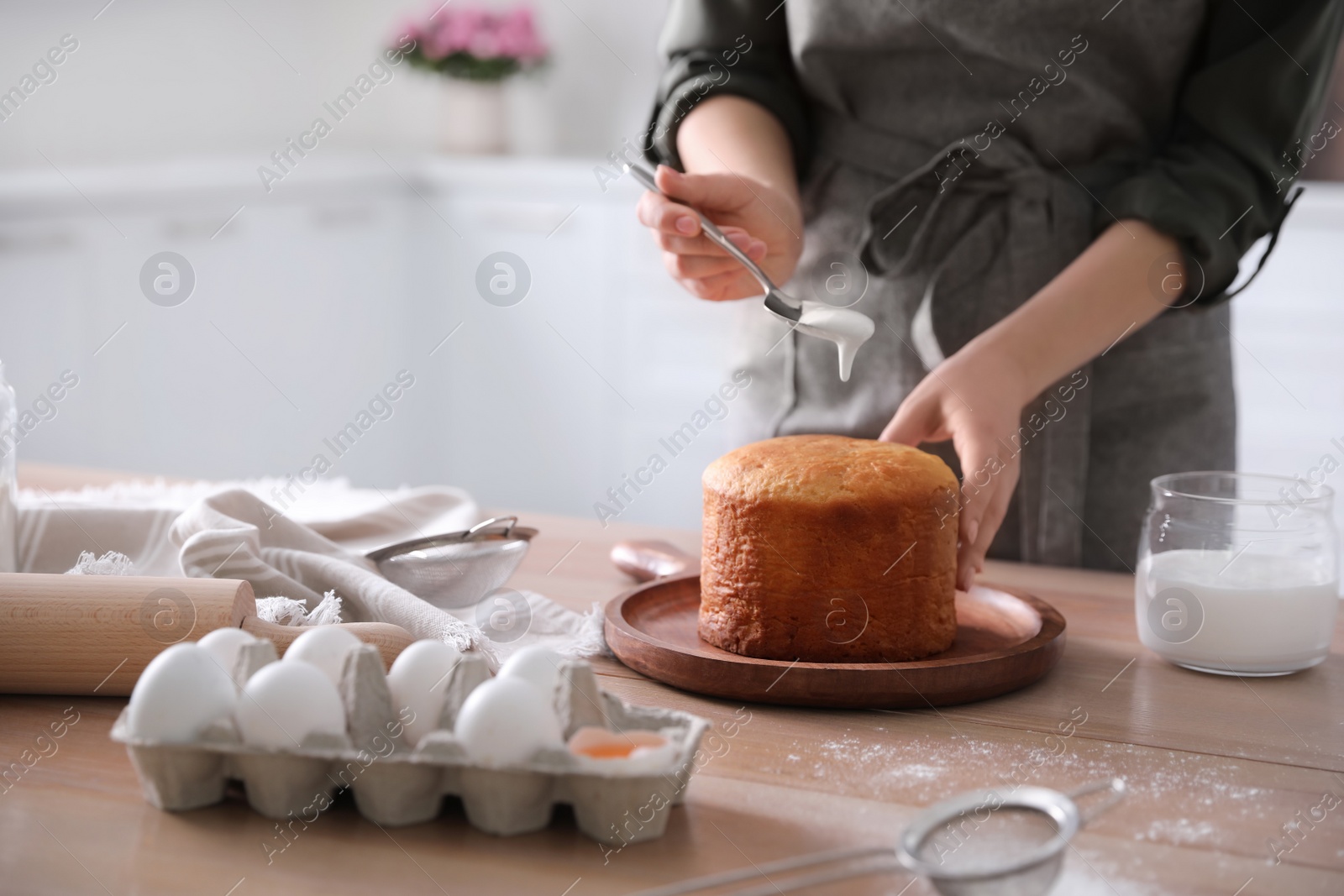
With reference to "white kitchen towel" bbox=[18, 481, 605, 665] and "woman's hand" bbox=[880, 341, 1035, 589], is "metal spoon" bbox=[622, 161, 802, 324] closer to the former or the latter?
"woman's hand" bbox=[880, 341, 1035, 589]

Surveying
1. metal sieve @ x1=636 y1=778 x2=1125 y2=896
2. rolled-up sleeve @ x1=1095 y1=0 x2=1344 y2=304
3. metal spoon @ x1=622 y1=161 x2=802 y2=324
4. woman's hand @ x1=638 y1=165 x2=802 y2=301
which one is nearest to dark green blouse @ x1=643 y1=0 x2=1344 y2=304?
rolled-up sleeve @ x1=1095 y1=0 x2=1344 y2=304

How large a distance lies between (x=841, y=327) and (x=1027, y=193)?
1.34 feet

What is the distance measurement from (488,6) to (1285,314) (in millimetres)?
2411

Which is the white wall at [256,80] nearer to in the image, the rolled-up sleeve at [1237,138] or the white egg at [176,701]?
the rolled-up sleeve at [1237,138]

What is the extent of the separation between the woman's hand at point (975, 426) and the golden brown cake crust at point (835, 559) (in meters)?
0.08

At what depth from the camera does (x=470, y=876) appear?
0.58 meters

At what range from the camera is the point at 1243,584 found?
0.89 meters

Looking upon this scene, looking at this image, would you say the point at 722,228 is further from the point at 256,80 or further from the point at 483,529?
the point at 256,80

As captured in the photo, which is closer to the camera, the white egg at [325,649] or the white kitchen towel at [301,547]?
the white egg at [325,649]

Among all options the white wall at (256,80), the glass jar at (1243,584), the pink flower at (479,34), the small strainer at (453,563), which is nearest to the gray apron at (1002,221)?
the glass jar at (1243,584)

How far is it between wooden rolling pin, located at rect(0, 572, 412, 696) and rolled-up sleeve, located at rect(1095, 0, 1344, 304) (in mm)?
836

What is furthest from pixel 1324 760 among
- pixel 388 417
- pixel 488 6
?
pixel 488 6

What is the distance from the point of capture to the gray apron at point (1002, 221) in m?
1.26

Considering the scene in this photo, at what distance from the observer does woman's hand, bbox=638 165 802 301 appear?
1.03 meters
